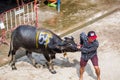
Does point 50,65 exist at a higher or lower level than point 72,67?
higher

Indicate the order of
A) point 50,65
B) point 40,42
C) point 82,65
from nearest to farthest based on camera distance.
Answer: point 82,65 → point 40,42 → point 50,65

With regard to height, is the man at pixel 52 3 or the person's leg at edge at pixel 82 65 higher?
the man at pixel 52 3

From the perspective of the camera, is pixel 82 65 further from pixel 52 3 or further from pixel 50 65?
pixel 52 3

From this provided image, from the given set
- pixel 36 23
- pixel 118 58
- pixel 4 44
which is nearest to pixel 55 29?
pixel 36 23

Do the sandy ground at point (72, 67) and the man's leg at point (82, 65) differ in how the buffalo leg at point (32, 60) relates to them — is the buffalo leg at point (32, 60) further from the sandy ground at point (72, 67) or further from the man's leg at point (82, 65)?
the man's leg at point (82, 65)

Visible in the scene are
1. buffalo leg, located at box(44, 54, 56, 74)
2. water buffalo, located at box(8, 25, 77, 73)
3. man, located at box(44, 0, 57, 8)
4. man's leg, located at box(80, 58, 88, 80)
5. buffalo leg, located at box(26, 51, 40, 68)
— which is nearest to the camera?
man's leg, located at box(80, 58, 88, 80)

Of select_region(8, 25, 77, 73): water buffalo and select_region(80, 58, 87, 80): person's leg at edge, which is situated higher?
select_region(8, 25, 77, 73): water buffalo

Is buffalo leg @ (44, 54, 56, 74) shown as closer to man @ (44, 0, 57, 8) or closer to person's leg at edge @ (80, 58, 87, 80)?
person's leg at edge @ (80, 58, 87, 80)

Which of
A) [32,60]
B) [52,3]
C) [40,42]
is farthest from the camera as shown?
[52,3]

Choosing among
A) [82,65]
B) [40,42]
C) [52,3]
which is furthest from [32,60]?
[52,3]

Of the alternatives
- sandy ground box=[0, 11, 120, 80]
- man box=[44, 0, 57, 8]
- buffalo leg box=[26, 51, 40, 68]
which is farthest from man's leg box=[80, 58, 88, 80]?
man box=[44, 0, 57, 8]

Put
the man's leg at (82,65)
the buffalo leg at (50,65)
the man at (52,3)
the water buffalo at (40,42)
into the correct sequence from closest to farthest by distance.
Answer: the man's leg at (82,65) → the water buffalo at (40,42) → the buffalo leg at (50,65) → the man at (52,3)

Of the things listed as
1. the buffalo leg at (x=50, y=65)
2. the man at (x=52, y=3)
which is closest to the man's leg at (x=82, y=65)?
the buffalo leg at (x=50, y=65)

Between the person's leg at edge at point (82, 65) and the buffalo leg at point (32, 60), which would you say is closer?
the person's leg at edge at point (82, 65)
